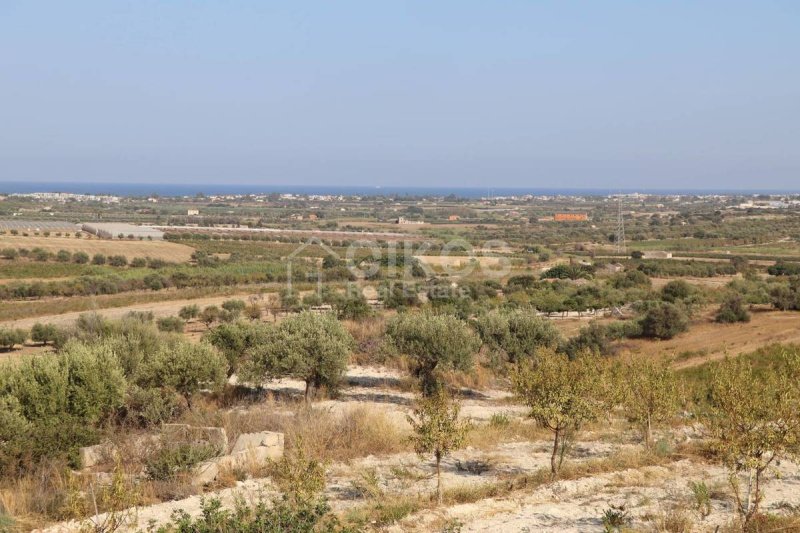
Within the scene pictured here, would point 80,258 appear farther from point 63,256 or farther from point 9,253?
point 9,253

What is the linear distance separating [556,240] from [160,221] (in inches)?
2925

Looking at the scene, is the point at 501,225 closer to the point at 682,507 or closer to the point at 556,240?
the point at 556,240

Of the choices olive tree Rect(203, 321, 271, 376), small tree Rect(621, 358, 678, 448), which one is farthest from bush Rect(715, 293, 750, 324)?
olive tree Rect(203, 321, 271, 376)

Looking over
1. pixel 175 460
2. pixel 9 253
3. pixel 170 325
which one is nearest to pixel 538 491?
pixel 175 460

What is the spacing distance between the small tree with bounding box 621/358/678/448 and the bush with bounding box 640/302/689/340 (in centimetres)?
1726

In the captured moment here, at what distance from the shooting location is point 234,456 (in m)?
11.2

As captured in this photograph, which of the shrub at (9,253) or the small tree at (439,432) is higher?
the small tree at (439,432)

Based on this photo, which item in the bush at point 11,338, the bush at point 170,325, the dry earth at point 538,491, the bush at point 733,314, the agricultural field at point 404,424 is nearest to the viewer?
the agricultural field at point 404,424

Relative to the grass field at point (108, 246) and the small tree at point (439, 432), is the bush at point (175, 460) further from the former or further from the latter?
the grass field at point (108, 246)

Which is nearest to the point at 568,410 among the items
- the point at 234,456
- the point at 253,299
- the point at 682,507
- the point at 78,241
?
the point at 682,507

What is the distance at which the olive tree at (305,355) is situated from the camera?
54.1ft

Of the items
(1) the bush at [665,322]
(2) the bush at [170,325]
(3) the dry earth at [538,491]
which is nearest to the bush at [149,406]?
(3) the dry earth at [538,491]

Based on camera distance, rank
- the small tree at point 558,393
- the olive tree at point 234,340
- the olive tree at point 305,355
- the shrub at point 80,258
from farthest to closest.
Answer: the shrub at point 80,258 < the olive tree at point 234,340 < the olive tree at point 305,355 < the small tree at point 558,393

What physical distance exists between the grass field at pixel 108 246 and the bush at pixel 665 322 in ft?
164
